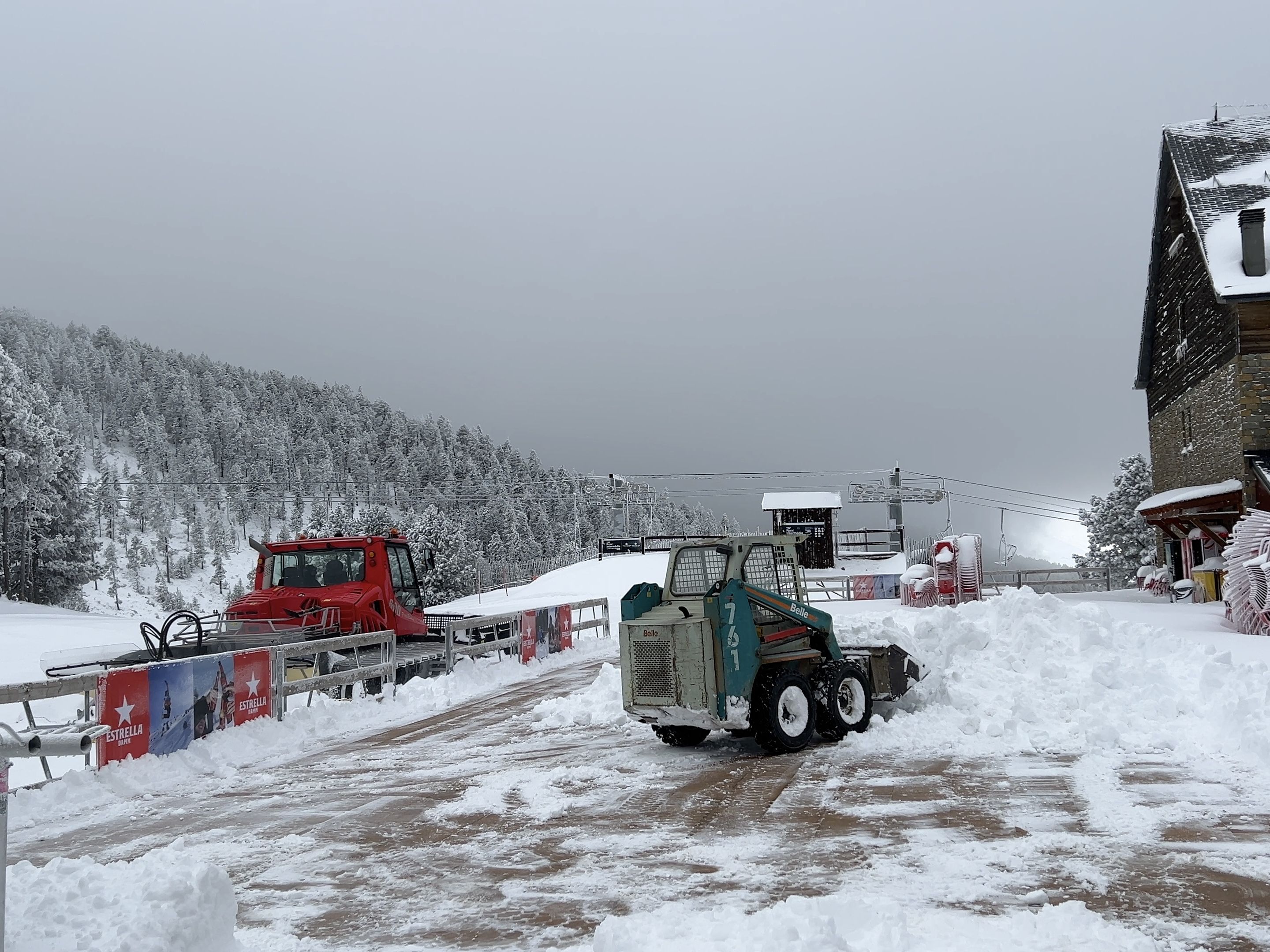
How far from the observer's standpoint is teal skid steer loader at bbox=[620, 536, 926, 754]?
10.4 m

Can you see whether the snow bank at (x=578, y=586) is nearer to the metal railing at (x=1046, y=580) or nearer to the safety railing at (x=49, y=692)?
the metal railing at (x=1046, y=580)

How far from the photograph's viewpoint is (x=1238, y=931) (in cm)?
518

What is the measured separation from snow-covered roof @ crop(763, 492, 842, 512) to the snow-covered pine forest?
9806 mm

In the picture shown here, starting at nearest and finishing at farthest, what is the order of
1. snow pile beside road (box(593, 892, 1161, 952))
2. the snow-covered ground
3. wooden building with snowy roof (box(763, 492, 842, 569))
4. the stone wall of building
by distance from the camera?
snow pile beside road (box(593, 892, 1161, 952)) < the snow-covered ground < the stone wall of building < wooden building with snowy roof (box(763, 492, 842, 569))

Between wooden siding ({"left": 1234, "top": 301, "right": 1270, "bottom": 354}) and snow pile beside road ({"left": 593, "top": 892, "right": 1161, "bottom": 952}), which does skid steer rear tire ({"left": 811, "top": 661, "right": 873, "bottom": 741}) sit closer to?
snow pile beside road ({"left": 593, "top": 892, "right": 1161, "bottom": 952})

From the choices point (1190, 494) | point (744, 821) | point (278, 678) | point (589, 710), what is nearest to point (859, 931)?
point (744, 821)

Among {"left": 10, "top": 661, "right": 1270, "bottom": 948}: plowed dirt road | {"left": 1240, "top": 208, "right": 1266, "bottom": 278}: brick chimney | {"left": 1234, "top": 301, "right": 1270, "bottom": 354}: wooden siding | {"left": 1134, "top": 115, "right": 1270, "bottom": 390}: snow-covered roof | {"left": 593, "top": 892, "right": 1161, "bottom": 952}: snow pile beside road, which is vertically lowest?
{"left": 10, "top": 661, "right": 1270, "bottom": 948}: plowed dirt road

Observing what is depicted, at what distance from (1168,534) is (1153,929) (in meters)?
28.7

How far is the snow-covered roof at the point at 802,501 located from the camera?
201 ft

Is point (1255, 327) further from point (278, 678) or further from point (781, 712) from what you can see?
point (278, 678)

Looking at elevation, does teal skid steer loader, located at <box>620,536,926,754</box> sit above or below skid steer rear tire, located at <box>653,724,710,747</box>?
above

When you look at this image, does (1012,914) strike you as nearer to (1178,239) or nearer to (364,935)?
(364,935)

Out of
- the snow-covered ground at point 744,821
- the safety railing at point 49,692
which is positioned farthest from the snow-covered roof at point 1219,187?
the safety railing at point 49,692

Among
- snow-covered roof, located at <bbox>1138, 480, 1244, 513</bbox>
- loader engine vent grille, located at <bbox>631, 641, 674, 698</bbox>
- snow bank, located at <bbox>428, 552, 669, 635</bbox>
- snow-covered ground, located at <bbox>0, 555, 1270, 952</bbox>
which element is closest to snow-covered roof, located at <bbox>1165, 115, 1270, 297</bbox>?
snow-covered roof, located at <bbox>1138, 480, 1244, 513</bbox>
